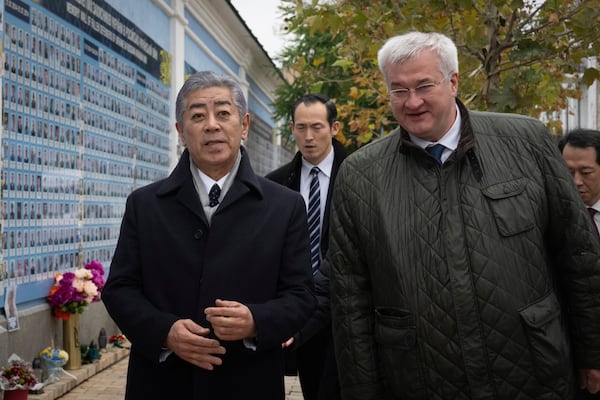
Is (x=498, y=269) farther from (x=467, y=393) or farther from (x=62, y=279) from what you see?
(x=62, y=279)

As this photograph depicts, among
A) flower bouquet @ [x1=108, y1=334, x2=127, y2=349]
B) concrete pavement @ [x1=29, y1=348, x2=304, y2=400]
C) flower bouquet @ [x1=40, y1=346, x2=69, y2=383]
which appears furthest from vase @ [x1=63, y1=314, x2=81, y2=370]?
flower bouquet @ [x1=108, y1=334, x2=127, y2=349]

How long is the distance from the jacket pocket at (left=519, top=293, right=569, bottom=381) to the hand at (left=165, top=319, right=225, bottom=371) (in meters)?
1.11

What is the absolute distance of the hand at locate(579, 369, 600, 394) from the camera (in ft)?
9.43

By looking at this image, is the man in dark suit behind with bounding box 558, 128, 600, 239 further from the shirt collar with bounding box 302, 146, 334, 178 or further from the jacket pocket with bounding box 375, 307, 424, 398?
the jacket pocket with bounding box 375, 307, 424, 398

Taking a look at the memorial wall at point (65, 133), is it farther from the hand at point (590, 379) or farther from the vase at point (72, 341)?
the hand at point (590, 379)

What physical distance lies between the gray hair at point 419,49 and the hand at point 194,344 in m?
1.24

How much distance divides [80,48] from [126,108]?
1.58 metres

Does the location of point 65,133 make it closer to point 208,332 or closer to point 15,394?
point 15,394

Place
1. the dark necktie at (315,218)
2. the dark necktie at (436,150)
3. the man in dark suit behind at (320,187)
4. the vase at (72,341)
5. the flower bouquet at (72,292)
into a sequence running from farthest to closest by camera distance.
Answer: the vase at (72,341) < the flower bouquet at (72,292) < the dark necktie at (315,218) < the man in dark suit behind at (320,187) < the dark necktie at (436,150)

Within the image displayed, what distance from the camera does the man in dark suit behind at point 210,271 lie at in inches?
109

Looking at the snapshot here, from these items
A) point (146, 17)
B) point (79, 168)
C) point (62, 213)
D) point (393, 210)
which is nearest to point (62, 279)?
point (62, 213)

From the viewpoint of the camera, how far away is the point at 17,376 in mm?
5953

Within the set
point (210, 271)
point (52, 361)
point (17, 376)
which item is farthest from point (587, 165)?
point (52, 361)

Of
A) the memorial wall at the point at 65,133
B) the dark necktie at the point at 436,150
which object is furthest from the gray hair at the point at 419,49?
the memorial wall at the point at 65,133
